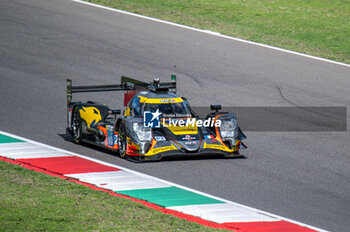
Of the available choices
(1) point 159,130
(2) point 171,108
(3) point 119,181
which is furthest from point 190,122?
(3) point 119,181

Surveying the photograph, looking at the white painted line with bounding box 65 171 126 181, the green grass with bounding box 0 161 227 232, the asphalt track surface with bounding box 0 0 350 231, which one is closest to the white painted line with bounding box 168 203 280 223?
the asphalt track surface with bounding box 0 0 350 231

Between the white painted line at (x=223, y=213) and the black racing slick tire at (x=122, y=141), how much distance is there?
3.12 metres

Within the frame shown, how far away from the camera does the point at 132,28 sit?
26250mm

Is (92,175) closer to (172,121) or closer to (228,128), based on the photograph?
(172,121)

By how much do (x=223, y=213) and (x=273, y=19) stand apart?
18.4m

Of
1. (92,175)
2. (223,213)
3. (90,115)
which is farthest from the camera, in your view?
(90,115)

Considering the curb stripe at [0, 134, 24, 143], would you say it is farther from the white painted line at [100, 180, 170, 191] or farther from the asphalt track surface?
the white painted line at [100, 180, 170, 191]

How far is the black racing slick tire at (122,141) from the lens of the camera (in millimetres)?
14016

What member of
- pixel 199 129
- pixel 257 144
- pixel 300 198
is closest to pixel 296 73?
pixel 257 144

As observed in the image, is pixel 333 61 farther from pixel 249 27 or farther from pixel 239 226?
pixel 239 226

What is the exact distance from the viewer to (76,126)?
620 inches

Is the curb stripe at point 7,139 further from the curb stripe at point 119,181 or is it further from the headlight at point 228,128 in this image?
the headlight at point 228,128

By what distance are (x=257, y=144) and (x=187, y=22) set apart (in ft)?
41.0

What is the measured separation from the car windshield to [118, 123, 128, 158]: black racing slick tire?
2.01 ft
